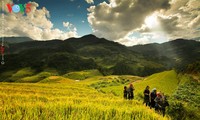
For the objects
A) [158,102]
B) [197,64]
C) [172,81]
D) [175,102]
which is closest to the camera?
[158,102]

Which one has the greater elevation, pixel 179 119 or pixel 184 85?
pixel 184 85

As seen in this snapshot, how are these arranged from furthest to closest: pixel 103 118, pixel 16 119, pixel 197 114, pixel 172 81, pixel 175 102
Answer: pixel 172 81 → pixel 175 102 → pixel 197 114 → pixel 103 118 → pixel 16 119

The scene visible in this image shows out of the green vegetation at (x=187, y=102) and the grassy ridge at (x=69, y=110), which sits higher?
the grassy ridge at (x=69, y=110)

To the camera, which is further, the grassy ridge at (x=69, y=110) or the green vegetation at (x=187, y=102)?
the green vegetation at (x=187, y=102)

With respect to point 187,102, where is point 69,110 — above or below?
above

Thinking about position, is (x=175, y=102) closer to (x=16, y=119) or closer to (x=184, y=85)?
(x=184, y=85)

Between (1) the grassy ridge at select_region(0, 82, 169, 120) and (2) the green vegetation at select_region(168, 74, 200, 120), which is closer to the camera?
(1) the grassy ridge at select_region(0, 82, 169, 120)

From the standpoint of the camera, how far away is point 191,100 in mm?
38625

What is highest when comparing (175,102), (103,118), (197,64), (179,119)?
(197,64)

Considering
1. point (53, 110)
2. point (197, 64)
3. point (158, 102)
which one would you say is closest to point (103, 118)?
point (53, 110)

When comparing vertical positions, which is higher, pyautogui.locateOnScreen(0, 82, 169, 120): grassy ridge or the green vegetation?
pyautogui.locateOnScreen(0, 82, 169, 120): grassy ridge

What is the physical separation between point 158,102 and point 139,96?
919 inches

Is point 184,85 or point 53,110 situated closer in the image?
point 53,110

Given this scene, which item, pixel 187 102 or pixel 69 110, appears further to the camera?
pixel 187 102
